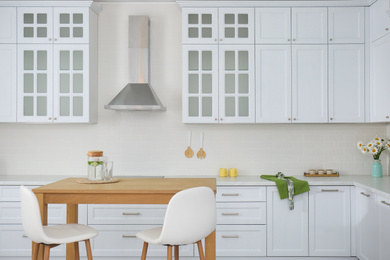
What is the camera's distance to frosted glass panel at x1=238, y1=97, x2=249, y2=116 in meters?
4.09

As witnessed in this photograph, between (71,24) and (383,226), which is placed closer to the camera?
(383,226)

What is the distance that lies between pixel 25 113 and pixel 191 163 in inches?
74.2

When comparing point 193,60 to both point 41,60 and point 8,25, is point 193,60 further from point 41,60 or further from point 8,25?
point 8,25

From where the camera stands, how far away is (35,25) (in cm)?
409

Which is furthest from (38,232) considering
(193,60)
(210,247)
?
(193,60)

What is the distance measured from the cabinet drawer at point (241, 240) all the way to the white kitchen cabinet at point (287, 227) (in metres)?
0.08

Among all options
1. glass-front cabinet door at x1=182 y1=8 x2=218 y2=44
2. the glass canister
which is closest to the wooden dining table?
the glass canister

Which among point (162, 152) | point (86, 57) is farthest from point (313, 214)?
point (86, 57)

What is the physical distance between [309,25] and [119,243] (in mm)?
3015

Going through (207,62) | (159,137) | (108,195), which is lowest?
(108,195)

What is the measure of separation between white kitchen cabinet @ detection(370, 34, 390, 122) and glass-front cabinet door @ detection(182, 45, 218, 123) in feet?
5.40

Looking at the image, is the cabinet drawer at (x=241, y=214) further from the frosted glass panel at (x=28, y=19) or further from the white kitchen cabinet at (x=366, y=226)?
the frosted glass panel at (x=28, y=19)

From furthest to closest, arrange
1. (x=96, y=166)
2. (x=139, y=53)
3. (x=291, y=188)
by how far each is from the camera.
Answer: (x=139, y=53)
(x=291, y=188)
(x=96, y=166)

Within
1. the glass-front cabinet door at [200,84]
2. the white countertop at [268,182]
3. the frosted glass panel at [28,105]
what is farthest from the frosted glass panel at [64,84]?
the glass-front cabinet door at [200,84]
